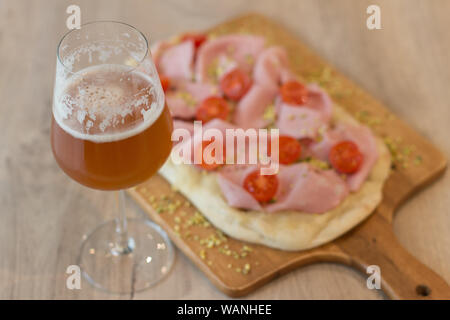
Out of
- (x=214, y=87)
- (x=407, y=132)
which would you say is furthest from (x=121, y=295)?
(x=407, y=132)

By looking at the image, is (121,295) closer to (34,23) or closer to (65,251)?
(65,251)

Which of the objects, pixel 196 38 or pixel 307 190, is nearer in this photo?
pixel 307 190

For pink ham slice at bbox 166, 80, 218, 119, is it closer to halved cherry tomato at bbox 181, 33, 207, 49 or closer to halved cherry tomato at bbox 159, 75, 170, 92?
halved cherry tomato at bbox 159, 75, 170, 92

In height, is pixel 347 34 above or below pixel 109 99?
below

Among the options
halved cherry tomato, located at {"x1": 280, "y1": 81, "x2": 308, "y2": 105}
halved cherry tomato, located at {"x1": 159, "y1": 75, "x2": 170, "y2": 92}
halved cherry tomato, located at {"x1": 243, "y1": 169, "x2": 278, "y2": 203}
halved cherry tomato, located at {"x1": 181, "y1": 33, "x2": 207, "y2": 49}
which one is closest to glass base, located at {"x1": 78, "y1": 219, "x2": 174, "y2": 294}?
halved cherry tomato, located at {"x1": 243, "y1": 169, "x2": 278, "y2": 203}

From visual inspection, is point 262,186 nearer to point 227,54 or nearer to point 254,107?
point 254,107

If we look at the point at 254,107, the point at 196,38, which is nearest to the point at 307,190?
the point at 254,107

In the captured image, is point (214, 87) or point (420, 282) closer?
point (420, 282)
